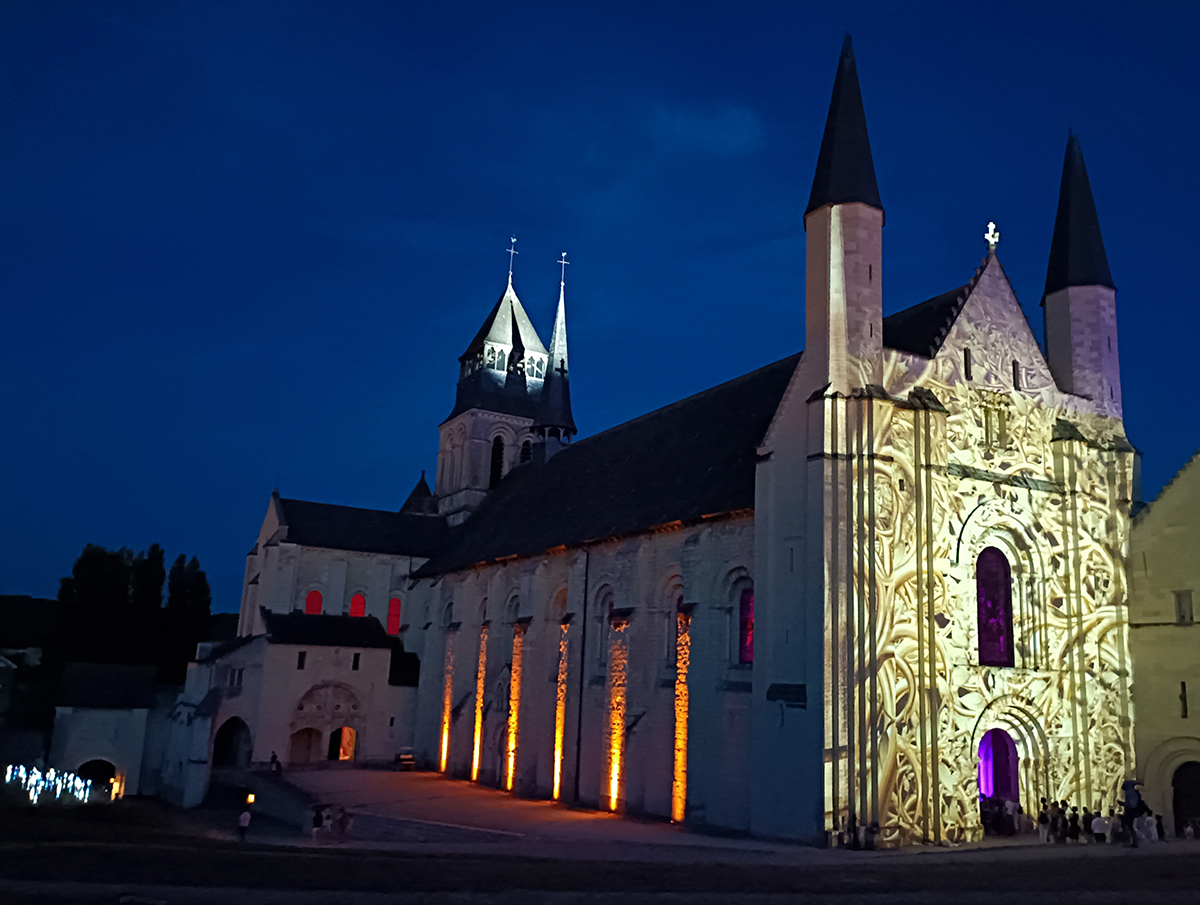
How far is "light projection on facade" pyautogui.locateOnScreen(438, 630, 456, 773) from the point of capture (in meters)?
43.8

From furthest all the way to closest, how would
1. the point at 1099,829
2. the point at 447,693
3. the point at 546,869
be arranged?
1. the point at 447,693
2. the point at 1099,829
3. the point at 546,869

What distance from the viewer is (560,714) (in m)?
34.3

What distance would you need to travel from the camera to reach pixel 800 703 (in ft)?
76.6

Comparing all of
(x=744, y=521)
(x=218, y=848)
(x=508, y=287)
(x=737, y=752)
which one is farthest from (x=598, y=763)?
(x=508, y=287)

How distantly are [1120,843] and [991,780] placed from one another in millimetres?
3375

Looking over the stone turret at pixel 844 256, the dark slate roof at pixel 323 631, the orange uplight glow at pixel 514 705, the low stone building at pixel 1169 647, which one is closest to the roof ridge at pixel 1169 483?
the low stone building at pixel 1169 647

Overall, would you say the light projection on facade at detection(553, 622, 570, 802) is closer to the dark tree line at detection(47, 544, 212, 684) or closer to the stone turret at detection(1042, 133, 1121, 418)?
the stone turret at detection(1042, 133, 1121, 418)

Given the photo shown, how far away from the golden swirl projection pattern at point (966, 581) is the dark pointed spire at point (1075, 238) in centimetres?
356

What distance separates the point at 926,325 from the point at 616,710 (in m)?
15.2

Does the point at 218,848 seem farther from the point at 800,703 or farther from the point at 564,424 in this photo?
the point at 564,424

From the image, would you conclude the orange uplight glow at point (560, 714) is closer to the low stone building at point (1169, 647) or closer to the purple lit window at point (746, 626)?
the purple lit window at point (746, 626)

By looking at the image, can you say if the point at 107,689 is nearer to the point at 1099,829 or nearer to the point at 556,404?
the point at 556,404

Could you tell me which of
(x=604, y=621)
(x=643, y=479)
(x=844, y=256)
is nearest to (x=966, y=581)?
(x=844, y=256)

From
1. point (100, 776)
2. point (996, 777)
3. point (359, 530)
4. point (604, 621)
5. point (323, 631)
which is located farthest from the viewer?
point (359, 530)
